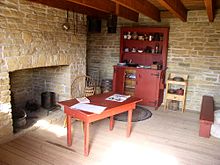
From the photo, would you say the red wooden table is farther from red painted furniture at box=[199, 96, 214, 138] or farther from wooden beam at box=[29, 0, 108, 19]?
wooden beam at box=[29, 0, 108, 19]

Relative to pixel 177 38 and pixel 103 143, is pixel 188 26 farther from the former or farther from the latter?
pixel 103 143

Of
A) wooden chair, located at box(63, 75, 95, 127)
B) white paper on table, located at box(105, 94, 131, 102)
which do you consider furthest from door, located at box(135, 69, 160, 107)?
white paper on table, located at box(105, 94, 131, 102)

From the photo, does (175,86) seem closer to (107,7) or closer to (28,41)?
(107,7)

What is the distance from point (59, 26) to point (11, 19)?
1.03 m

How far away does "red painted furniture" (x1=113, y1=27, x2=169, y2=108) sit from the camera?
5.04m

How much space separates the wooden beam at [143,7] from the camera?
321 centimetres

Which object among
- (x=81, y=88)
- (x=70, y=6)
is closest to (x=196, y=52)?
(x=81, y=88)

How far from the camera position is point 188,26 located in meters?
4.92

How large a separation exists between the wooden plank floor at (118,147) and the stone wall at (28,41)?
1.56 ft

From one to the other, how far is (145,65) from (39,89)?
276 centimetres

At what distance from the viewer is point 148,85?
5094 millimetres

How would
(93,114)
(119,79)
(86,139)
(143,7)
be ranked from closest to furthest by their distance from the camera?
(93,114), (86,139), (143,7), (119,79)

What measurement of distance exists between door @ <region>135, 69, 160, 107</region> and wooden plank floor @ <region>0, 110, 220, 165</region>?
1.02m

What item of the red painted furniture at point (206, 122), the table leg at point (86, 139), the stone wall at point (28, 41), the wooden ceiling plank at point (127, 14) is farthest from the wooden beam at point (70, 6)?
the red painted furniture at point (206, 122)
